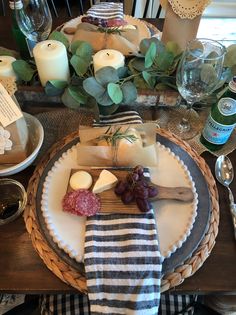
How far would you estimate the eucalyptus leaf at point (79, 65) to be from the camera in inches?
25.4

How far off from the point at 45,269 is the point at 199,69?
20.0 inches

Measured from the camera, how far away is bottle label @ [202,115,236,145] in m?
0.62

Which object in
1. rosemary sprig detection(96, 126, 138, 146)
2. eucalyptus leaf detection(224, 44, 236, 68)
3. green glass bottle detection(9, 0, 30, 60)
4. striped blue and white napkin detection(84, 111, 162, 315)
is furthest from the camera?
green glass bottle detection(9, 0, 30, 60)

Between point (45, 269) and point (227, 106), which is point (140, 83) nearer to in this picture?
point (227, 106)

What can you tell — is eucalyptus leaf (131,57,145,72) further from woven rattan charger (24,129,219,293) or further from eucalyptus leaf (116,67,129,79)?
woven rattan charger (24,129,219,293)


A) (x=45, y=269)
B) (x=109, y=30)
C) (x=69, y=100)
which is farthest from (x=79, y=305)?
(x=109, y=30)

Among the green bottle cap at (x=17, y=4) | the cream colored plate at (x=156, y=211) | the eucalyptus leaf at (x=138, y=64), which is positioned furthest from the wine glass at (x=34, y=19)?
the cream colored plate at (x=156, y=211)

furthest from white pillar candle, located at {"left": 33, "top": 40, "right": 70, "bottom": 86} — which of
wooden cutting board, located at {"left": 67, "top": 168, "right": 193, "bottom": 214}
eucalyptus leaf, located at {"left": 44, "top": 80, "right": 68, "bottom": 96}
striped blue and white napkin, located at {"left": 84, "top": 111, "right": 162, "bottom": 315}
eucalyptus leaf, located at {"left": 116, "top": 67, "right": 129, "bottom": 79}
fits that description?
striped blue and white napkin, located at {"left": 84, "top": 111, "right": 162, "bottom": 315}

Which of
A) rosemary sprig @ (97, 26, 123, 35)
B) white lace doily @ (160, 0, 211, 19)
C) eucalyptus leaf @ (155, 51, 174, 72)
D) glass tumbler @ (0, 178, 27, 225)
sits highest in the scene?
white lace doily @ (160, 0, 211, 19)

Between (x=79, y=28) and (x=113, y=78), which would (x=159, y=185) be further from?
(x=79, y=28)

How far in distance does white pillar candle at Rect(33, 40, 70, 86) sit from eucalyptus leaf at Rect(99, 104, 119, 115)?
12cm

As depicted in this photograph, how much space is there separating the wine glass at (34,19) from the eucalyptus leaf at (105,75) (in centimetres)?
28

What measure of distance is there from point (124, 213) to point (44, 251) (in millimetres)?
148

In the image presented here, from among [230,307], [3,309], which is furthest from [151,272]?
[3,309]
